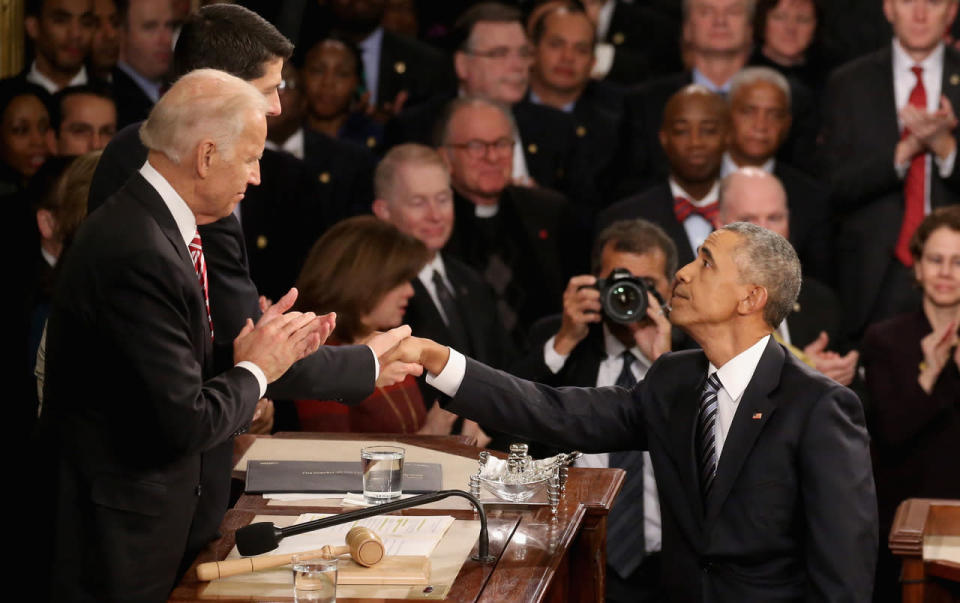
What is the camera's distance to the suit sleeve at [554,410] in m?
2.85

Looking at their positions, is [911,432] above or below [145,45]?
below

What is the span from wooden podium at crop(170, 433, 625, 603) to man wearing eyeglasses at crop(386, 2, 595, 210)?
2.64 metres

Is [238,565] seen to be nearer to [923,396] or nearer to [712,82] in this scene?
[923,396]

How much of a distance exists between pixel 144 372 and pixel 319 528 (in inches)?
17.6

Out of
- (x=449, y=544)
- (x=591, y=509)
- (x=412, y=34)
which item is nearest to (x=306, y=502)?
(x=449, y=544)

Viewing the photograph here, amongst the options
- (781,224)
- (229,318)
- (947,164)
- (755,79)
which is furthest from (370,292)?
(947,164)

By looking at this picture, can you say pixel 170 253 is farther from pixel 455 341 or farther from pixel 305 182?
pixel 305 182

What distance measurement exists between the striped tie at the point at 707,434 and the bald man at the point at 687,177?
2.18 metres

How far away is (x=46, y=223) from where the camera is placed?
13.7 feet

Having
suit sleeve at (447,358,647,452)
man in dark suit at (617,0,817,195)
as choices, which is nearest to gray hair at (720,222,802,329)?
suit sleeve at (447,358,647,452)

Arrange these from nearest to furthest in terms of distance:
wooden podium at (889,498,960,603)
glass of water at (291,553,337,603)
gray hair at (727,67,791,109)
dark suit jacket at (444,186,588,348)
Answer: glass of water at (291,553,337,603) < wooden podium at (889,498,960,603) < dark suit jacket at (444,186,588,348) < gray hair at (727,67,791,109)

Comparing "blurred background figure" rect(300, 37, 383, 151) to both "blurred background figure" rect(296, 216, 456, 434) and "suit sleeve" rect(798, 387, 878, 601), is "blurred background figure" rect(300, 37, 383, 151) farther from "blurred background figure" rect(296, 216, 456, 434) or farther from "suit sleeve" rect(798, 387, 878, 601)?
"suit sleeve" rect(798, 387, 878, 601)

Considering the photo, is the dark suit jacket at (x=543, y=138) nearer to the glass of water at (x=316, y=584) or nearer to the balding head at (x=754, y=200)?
the balding head at (x=754, y=200)

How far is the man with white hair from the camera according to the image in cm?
226
